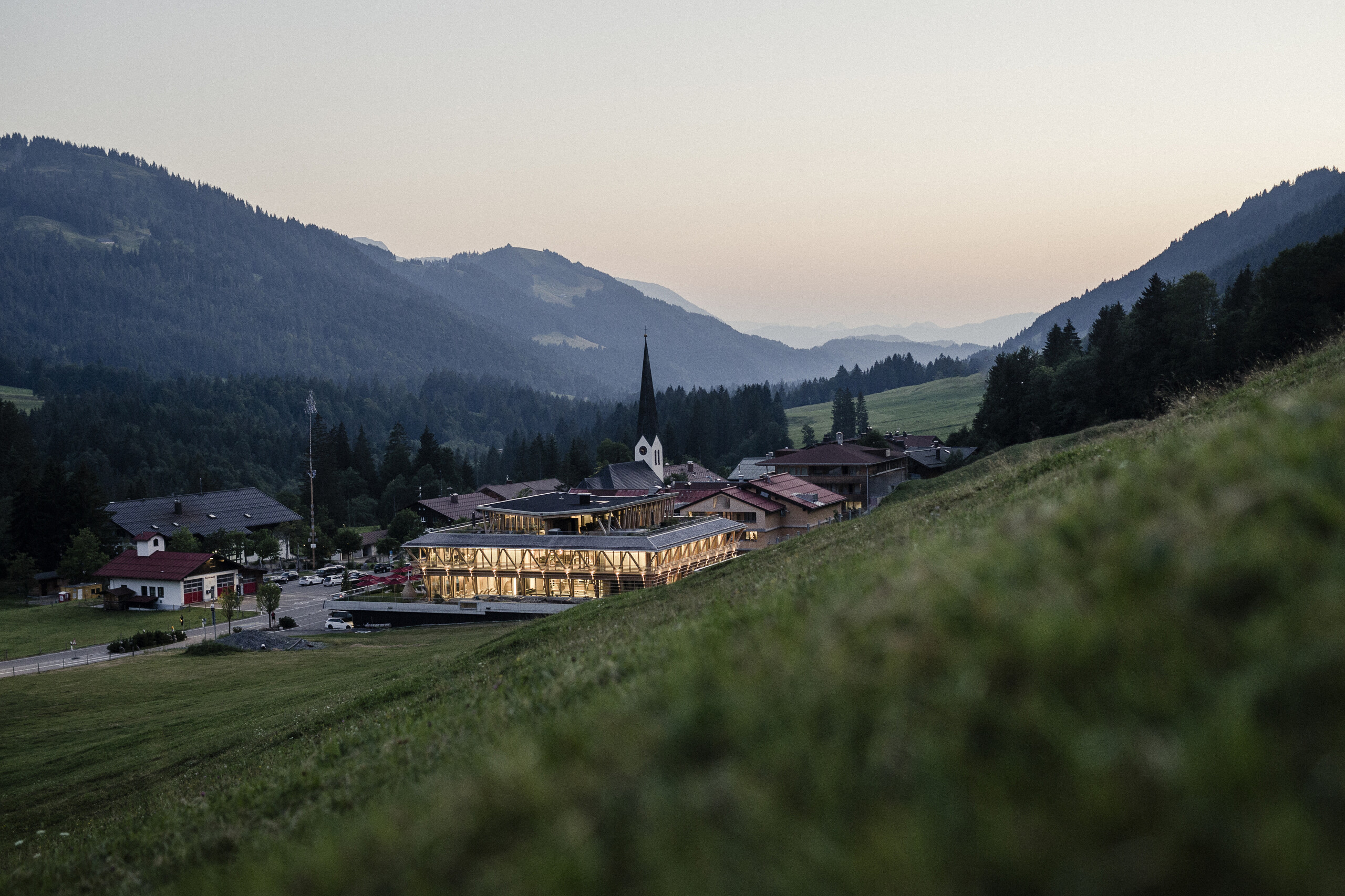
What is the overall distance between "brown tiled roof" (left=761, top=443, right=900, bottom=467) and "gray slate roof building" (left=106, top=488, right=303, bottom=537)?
7480 centimetres

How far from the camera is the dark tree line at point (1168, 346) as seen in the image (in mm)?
52281

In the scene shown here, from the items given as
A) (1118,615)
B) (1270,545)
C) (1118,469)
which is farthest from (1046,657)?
(1118,469)

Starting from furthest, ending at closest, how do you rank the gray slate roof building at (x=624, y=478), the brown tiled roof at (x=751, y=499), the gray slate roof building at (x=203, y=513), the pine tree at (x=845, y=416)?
the pine tree at (x=845, y=416) → the gray slate roof building at (x=203, y=513) → the gray slate roof building at (x=624, y=478) → the brown tiled roof at (x=751, y=499)

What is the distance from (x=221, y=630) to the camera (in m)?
62.0

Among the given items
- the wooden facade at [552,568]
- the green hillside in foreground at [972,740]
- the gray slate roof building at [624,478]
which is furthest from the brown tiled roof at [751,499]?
the green hillside in foreground at [972,740]

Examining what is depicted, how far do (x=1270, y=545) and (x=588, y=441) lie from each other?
196 metres

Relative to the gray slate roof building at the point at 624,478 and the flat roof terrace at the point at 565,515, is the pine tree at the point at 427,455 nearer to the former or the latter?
the gray slate roof building at the point at 624,478

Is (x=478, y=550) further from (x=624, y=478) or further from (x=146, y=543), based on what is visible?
(x=146, y=543)

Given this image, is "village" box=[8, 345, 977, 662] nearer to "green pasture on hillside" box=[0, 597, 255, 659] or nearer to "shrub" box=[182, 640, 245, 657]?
"green pasture on hillside" box=[0, 597, 255, 659]

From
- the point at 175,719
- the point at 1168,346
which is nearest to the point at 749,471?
the point at 1168,346

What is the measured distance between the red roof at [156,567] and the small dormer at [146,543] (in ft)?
3.52

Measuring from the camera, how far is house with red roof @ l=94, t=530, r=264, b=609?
7269 centimetres

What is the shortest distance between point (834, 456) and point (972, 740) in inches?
3709

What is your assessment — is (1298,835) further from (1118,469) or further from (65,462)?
(65,462)
